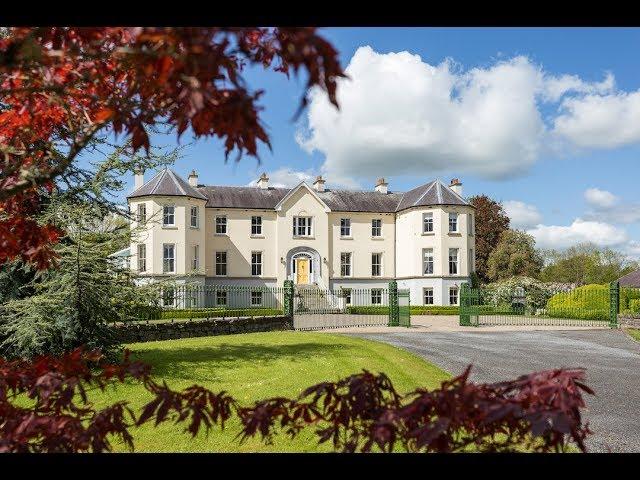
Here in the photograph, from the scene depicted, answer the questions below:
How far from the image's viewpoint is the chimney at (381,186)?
36.0 m

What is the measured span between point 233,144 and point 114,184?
26.5 ft

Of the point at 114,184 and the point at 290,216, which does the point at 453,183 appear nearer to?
the point at 290,216

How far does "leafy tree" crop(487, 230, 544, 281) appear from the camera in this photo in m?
37.0

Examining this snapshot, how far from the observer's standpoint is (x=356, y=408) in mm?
2201

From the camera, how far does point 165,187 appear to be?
93.6ft

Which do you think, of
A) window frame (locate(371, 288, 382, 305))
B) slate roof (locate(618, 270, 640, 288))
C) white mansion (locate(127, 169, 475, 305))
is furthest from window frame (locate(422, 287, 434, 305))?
slate roof (locate(618, 270, 640, 288))

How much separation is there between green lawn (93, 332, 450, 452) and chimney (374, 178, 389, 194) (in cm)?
2386

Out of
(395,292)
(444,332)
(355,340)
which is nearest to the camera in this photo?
(355,340)

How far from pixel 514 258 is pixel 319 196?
13766 millimetres

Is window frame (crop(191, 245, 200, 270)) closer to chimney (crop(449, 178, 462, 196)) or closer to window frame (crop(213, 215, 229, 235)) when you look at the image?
window frame (crop(213, 215, 229, 235))

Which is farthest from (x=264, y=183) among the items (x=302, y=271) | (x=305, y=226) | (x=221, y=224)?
(x=302, y=271)

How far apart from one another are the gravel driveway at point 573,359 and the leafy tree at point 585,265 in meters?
31.4
